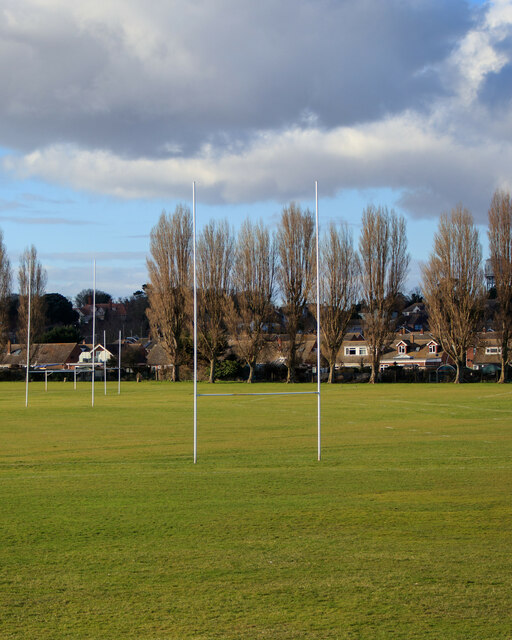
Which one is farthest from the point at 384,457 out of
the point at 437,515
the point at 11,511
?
the point at 11,511

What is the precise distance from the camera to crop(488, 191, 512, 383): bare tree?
6028 cm

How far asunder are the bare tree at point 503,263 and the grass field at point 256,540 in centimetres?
4590

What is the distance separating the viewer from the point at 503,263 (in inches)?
2392

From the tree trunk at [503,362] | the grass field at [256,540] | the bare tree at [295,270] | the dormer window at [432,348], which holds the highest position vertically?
the bare tree at [295,270]

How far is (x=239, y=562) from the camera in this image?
684 cm

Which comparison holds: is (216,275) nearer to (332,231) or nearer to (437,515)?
(332,231)

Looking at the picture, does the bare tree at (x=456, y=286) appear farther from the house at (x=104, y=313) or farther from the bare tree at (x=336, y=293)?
the house at (x=104, y=313)

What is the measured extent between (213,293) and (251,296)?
3628mm

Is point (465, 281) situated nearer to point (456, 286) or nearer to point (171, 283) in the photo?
point (456, 286)

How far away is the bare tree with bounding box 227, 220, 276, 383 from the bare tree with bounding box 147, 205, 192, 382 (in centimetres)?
533

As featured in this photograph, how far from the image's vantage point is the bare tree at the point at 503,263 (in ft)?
198

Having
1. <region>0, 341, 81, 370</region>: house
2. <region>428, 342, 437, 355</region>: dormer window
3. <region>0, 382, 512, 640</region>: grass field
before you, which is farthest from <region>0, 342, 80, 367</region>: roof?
<region>0, 382, 512, 640</region>: grass field

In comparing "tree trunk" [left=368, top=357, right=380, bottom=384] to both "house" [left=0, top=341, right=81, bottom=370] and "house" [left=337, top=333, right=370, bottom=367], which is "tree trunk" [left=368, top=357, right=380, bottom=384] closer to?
"house" [left=337, top=333, right=370, bottom=367]

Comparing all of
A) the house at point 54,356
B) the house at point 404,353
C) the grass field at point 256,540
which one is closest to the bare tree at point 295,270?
the house at point 404,353
